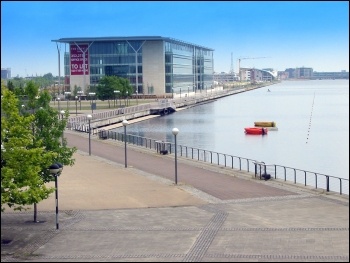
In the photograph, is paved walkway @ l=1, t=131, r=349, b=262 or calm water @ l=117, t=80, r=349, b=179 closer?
paved walkway @ l=1, t=131, r=349, b=262

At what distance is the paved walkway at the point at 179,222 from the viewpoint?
14422 millimetres

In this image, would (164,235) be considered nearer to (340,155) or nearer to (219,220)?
(219,220)

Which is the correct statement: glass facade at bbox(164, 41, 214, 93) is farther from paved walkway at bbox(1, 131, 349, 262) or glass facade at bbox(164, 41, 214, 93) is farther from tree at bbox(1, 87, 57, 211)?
tree at bbox(1, 87, 57, 211)

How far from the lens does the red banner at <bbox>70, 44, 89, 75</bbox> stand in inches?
4929

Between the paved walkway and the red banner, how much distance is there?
99.6 metres

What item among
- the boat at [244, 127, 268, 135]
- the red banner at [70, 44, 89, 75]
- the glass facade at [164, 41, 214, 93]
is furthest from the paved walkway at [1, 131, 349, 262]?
the glass facade at [164, 41, 214, 93]

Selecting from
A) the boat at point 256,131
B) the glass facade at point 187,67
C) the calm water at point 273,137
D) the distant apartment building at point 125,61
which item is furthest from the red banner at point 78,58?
the boat at point 256,131

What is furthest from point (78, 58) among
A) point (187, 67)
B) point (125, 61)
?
point (187, 67)

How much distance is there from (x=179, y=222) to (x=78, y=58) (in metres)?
111

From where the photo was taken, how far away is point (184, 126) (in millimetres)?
75250

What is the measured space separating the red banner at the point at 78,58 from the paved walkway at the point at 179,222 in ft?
327

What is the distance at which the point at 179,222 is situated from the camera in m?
17.9

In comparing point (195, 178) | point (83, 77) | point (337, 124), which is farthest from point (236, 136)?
point (83, 77)

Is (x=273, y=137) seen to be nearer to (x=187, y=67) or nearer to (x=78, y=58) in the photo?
(x=78, y=58)
